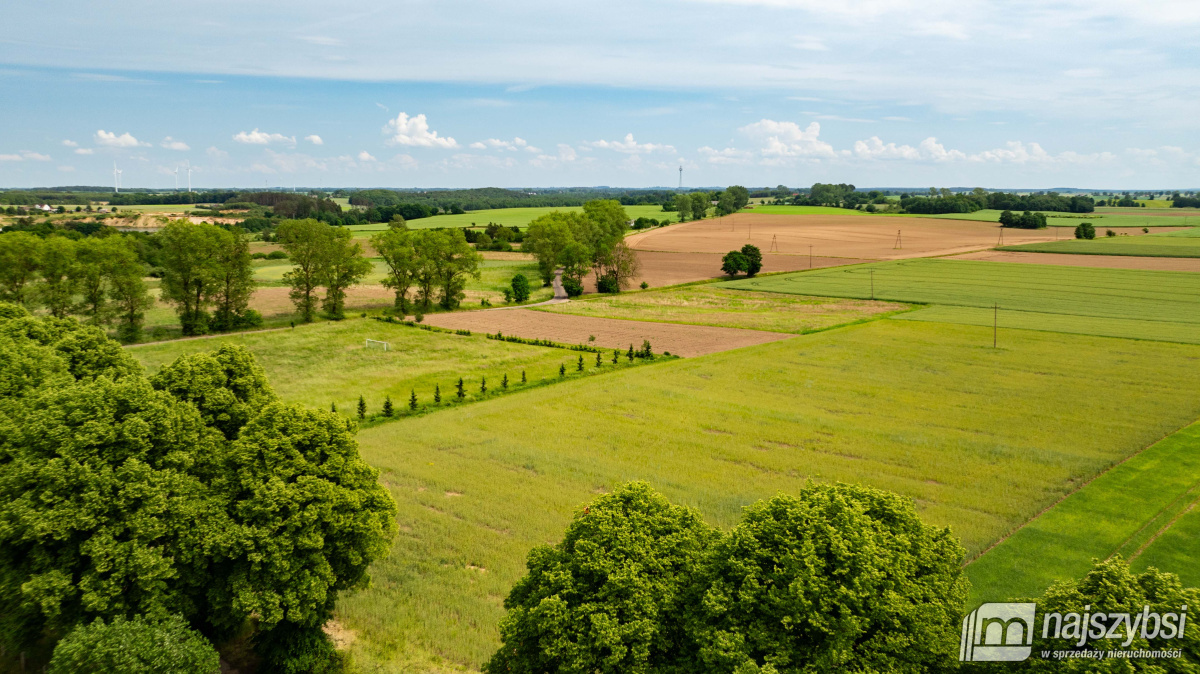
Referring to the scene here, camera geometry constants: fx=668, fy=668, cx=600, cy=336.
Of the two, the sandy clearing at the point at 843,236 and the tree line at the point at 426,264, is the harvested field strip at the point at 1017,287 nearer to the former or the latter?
the sandy clearing at the point at 843,236

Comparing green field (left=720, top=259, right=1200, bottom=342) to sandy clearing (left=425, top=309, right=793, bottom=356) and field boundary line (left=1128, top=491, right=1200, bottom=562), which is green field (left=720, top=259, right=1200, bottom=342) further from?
field boundary line (left=1128, top=491, right=1200, bottom=562)

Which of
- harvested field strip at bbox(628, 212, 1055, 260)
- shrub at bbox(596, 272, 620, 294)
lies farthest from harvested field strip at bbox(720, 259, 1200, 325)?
harvested field strip at bbox(628, 212, 1055, 260)

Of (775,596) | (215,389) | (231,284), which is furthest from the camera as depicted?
(231,284)

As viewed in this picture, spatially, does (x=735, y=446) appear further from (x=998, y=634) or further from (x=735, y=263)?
(x=735, y=263)

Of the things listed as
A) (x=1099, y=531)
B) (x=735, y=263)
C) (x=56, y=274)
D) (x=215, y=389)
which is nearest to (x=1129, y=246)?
(x=735, y=263)

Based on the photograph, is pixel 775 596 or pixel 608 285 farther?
pixel 608 285

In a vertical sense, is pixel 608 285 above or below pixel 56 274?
below

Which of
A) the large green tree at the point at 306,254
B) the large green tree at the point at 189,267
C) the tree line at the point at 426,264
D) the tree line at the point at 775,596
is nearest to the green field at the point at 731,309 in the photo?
the tree line at the point at 426,264
